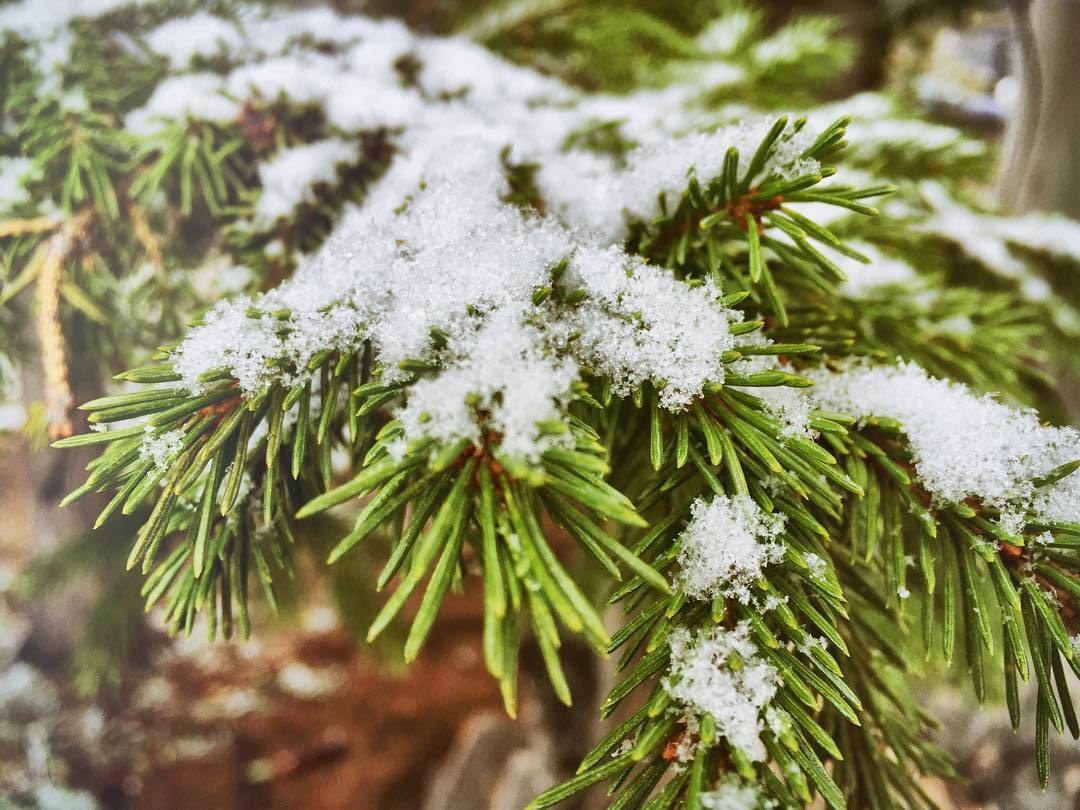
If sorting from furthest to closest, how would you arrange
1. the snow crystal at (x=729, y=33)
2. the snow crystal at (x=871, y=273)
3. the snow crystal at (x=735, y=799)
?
the snow crystal at (x=729, y=33) < the snow crystal at (x=871, y=273) < the snow crystal at (x=735, y=799)

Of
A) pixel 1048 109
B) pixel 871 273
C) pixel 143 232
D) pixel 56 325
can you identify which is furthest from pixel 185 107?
pixel 1048 109

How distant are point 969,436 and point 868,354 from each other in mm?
96

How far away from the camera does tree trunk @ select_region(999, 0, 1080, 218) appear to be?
104 centimetres

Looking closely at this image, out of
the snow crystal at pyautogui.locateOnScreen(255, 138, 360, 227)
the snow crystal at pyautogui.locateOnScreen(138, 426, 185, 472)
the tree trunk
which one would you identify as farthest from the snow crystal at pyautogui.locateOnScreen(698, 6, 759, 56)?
the snow crystal at pyautogui.locateOnScreen(138, 426, 185, 472)

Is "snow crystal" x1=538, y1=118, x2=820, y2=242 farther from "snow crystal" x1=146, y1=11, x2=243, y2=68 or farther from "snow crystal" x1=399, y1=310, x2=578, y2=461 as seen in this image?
"snow crystal" x1=146, y1=11, x2=243, y2=68

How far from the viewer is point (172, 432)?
358 millimetres

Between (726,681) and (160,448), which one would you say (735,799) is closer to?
(726,681)

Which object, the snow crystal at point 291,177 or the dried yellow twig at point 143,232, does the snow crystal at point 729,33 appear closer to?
the snow crystal at point 291,177

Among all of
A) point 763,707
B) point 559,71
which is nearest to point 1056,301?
point 763,707

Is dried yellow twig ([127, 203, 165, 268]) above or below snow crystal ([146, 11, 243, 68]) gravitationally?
below

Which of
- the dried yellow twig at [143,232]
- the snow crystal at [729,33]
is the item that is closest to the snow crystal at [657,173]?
the dried yellow twig at [143,232]

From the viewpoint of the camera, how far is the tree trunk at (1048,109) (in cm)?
104

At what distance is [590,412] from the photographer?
418 millimetres

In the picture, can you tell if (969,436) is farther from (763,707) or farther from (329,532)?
(329,532)
